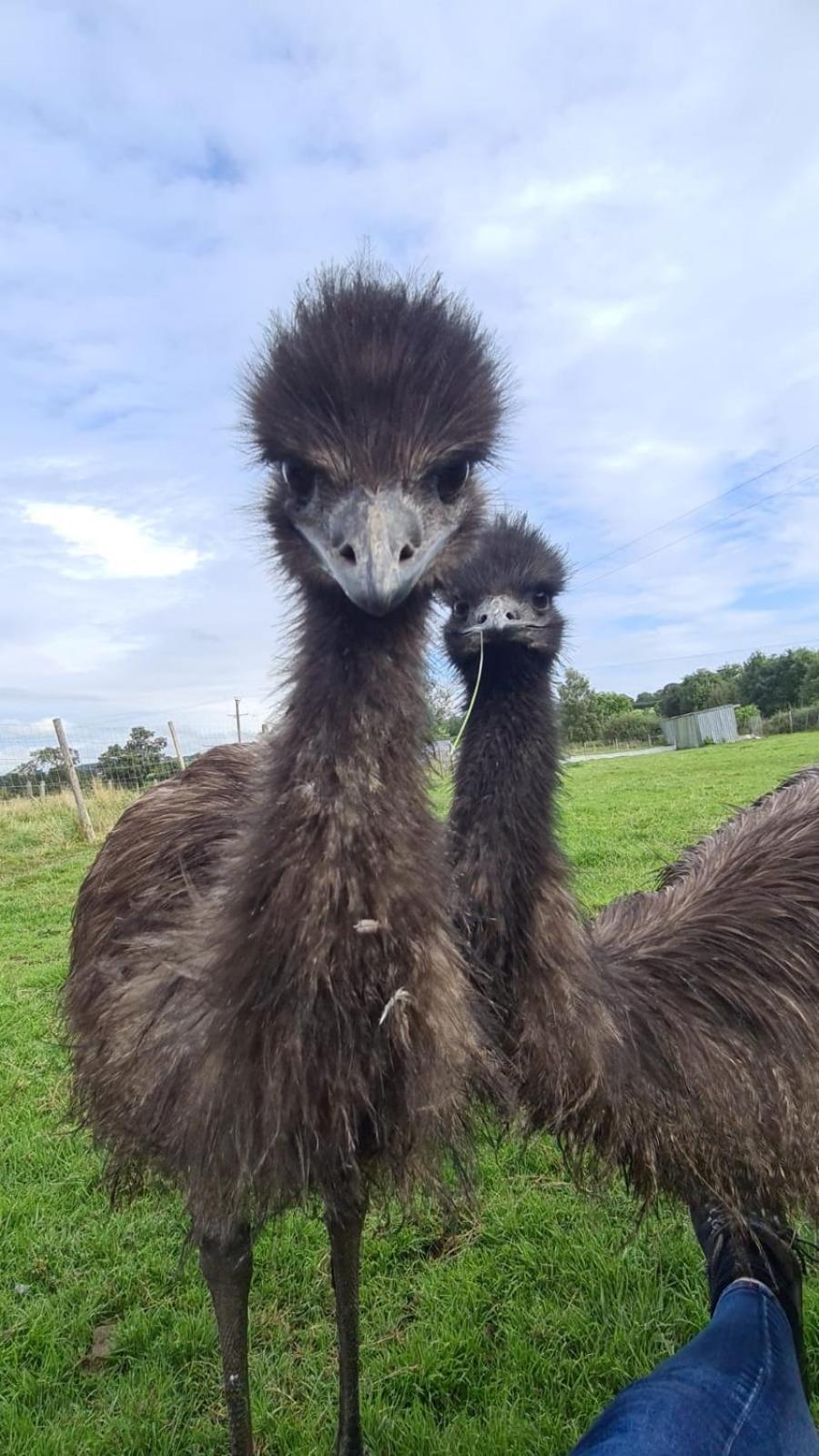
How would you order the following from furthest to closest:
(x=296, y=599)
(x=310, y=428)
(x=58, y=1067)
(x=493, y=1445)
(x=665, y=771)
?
(x=665, y=771) < (x=58, y=1067) < (x=493, y=1445) < (x=296, y=599) < (x=310, y=428)

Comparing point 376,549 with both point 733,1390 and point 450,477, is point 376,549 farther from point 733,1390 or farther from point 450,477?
point 733,1390

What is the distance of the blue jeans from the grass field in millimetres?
386

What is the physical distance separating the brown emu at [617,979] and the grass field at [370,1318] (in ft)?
0.80

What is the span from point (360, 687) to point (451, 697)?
0.81 m

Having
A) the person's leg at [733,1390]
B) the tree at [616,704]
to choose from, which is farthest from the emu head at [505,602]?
the tree at [616,704]

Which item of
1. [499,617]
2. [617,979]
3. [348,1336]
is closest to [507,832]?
[617,979]

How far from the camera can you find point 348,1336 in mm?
2438

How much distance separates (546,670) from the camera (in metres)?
2.41

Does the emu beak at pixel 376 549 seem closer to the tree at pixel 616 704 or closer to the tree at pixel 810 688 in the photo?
the tree at pixel 616 704

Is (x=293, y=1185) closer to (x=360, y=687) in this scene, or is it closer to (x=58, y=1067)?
(x=360, y=687)

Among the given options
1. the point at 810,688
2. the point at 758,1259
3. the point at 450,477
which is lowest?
the point at 758,1259

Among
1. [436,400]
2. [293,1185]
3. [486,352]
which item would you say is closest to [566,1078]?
[293,1185]

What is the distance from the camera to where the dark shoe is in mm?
2561

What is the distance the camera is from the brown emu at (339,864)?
1.52 metres
